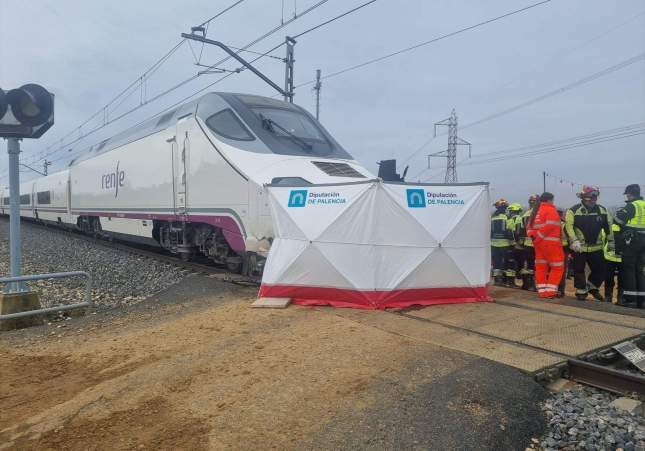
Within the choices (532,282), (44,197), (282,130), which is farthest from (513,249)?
(44,197)

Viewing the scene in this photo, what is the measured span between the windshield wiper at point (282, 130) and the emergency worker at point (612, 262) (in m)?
5.48

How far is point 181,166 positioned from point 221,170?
1.99m

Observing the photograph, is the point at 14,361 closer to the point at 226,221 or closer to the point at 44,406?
the point at 44,406

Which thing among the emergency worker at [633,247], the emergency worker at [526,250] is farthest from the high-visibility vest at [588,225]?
the emergency worker at [526,250]

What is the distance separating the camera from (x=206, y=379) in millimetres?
4289

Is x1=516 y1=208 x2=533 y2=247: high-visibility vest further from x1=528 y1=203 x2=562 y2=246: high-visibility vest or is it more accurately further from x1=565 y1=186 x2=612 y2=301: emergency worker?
x1=565 y1=186 x2=612 y2=301: emergency worker

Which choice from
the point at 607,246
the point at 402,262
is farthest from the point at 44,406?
the point at 607,246

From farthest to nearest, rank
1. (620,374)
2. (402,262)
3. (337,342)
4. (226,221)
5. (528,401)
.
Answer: (226,221)
(402,262)
(337,342)
(620,374)
(528,401)

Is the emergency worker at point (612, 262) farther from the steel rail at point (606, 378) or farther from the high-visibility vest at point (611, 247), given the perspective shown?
the steel rail at point (606, 378)

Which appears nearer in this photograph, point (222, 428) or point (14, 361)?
point (222, 428)

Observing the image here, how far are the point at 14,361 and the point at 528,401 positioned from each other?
523 cm

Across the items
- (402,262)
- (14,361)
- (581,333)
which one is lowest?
(14,361)

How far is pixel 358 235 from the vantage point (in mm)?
6555

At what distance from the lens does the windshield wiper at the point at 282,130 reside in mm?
9375
